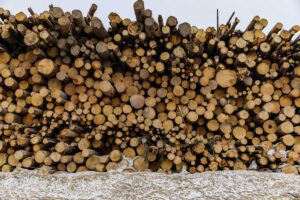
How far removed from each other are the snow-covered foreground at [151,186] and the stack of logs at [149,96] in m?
0.29

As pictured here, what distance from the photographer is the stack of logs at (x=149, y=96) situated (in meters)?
4.18

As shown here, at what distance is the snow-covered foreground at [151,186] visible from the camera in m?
3.51

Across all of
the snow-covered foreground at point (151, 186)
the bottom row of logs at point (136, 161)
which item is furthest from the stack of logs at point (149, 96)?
the snow-covered foreground at point (151, 186)

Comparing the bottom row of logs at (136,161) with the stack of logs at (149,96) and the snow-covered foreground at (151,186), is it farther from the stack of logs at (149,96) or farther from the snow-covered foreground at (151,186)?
the snow-covered foreground at (151,186)

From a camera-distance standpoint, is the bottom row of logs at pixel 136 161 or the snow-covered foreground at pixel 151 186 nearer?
the snow-covered foreground at pixel 151 186

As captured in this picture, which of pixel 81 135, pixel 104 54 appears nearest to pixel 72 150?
pixel 81 135

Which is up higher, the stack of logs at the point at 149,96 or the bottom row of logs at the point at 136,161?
the stack of logs at the point at 149,96

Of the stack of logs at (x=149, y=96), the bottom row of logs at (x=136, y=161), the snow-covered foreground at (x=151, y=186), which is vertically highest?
the stack of logs at (x=149, y=96)

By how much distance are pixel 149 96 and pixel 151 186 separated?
1041 millimetres

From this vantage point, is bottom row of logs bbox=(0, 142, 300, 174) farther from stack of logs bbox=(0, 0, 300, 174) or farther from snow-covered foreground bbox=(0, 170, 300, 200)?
snow-covered foreground bbox=(0, 170, 300, 200)

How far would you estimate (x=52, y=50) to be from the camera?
14.3 ft

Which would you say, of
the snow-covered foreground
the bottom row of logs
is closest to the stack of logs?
the bottom row of logs

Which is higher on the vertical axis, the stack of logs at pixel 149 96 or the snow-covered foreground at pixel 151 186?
the stack of logs at pixel 149 96

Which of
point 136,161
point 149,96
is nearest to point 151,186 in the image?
point 136,161
